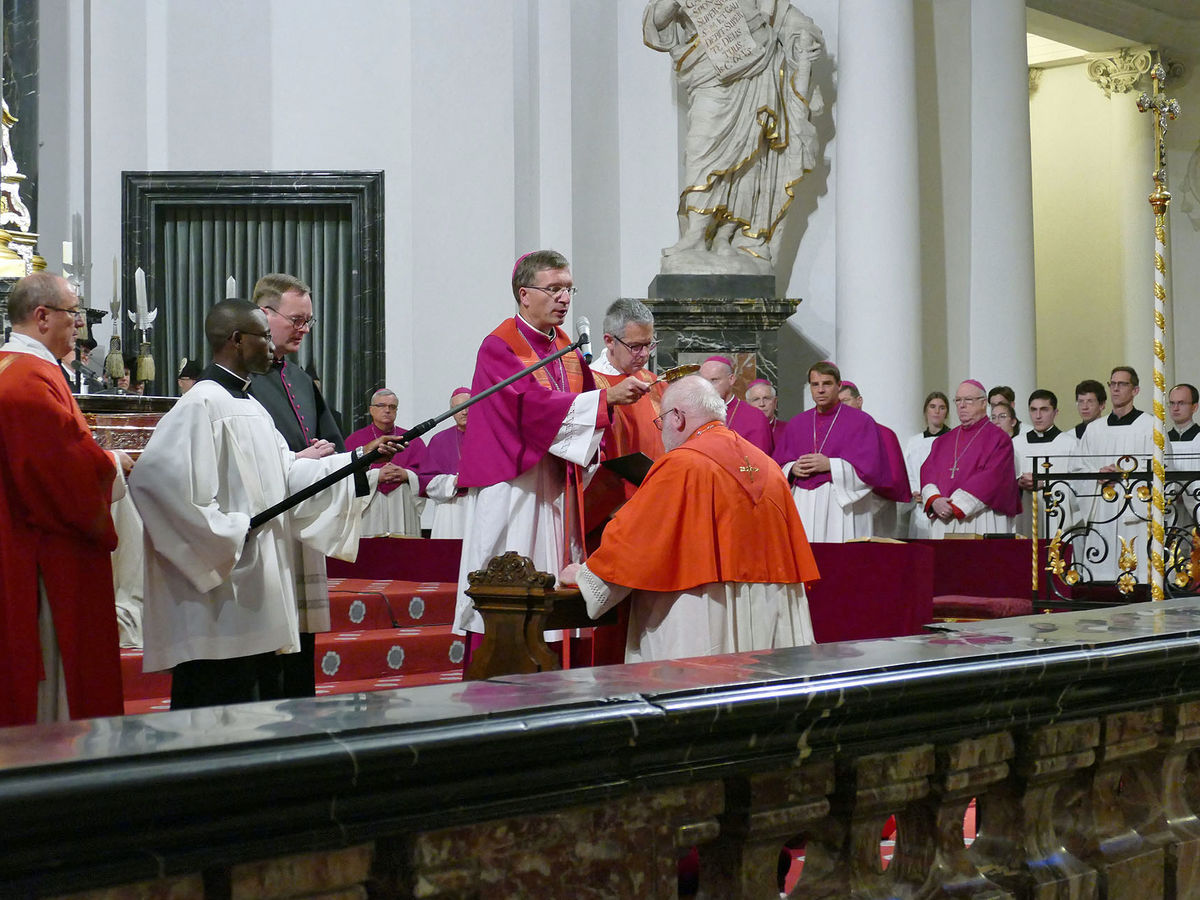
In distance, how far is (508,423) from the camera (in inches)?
203

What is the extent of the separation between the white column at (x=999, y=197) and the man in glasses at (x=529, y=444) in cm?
860

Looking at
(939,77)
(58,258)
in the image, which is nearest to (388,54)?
(58,258)

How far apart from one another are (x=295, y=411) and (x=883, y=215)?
828cm

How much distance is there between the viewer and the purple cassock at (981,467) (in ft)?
32.9

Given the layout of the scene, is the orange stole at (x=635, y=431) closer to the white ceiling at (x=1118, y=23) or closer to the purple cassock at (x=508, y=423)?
the purple cassock at (x=508, y=423)

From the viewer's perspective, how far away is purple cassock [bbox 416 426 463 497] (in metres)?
10.4

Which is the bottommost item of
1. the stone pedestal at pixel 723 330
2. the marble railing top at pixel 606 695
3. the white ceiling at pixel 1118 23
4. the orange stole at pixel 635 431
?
the marble railing top at pixel 606 695

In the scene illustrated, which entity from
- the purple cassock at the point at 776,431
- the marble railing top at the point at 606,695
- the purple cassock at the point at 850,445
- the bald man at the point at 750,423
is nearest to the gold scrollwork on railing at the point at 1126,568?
the purple cassock at the point at 850,445

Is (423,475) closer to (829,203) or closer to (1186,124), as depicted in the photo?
(829,203)

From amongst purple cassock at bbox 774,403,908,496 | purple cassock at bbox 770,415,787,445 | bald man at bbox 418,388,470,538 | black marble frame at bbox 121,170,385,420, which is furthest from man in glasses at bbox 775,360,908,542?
black marble frame at bbox 121,170,385,420

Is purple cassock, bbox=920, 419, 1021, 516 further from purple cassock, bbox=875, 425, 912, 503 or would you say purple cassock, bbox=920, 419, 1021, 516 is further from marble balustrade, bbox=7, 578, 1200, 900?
marble balustrade, bbox=7, 578, 1200, 900

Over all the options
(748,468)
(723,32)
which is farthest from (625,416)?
(723,32)

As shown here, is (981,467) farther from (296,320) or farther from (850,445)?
(296,320)

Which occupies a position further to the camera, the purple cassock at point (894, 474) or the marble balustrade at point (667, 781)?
the purple cassock at point (894, 474)
